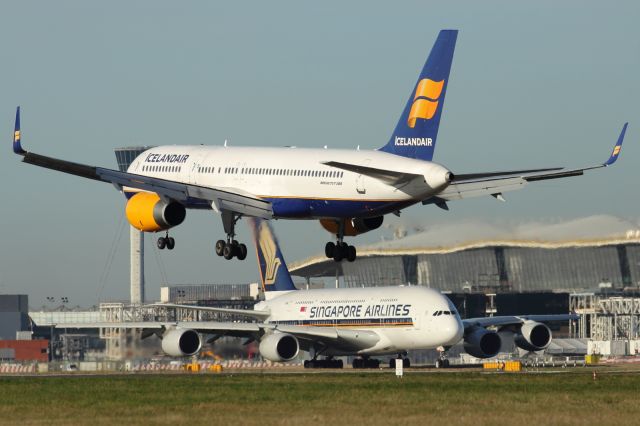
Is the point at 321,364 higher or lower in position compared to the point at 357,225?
lower

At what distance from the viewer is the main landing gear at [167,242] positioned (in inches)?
2662

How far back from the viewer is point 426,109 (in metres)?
63.5

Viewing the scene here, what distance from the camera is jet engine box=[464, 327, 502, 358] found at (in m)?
120

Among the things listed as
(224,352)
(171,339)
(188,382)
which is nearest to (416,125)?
(188,382)

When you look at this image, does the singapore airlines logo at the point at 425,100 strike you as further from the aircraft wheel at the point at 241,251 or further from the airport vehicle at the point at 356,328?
the airport vehicle at the point at 356,328

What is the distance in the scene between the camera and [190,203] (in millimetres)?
67625

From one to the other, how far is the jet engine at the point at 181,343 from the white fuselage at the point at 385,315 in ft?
40.6

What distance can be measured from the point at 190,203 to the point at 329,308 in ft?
175

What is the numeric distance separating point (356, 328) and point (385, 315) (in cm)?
368

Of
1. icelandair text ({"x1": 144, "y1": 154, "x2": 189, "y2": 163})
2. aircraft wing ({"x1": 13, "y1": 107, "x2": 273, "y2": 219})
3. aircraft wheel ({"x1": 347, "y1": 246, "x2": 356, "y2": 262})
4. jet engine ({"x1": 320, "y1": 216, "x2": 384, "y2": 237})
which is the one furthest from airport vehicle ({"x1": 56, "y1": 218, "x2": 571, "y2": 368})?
aircraft wing ({"x1": 13, "y1": 107, "x2": 273, "y2": 219})

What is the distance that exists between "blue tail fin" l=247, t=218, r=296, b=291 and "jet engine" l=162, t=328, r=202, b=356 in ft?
65.0

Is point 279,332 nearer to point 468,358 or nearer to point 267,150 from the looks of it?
point 468,358

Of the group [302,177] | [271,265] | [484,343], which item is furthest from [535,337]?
[302,177]

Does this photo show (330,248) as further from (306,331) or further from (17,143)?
(306,331)
